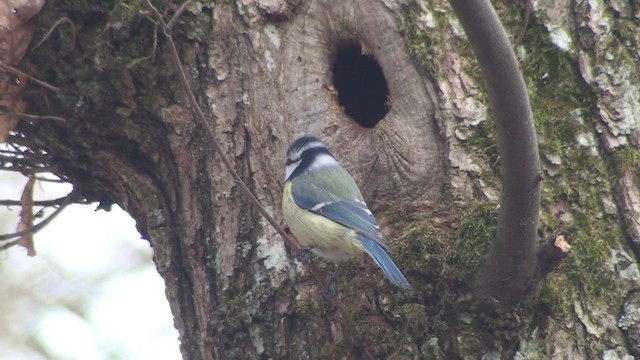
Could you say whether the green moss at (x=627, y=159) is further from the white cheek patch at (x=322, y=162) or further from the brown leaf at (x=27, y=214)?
the brown leaf at (x=27, y=214)

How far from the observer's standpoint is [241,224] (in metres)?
2.73

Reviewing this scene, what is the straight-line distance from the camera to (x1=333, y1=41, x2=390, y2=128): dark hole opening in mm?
3277

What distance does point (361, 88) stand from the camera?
11.4ft

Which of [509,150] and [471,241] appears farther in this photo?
[471,241]

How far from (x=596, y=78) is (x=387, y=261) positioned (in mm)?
975

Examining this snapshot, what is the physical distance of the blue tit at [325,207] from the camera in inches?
109

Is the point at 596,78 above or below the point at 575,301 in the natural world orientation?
above

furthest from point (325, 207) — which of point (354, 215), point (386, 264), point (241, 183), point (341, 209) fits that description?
point (241, 183)

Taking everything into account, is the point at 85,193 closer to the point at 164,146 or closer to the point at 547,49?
the point at 164,146

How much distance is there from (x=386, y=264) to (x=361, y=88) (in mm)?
1224

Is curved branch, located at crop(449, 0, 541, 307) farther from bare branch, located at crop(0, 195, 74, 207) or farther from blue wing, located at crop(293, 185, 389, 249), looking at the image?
bare branch, located at crop(0, 195, 74, 207)

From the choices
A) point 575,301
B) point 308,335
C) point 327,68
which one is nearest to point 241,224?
point 308,335

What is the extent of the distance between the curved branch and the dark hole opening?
1.12 metres

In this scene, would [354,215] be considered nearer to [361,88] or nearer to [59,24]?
[361,88]
